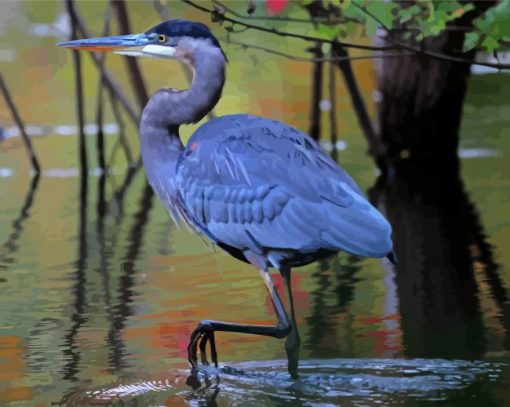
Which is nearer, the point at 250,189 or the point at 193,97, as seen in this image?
the point at 250,189

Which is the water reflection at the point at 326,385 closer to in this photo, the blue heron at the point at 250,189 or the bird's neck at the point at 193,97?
the blue heron at the point at 250,189

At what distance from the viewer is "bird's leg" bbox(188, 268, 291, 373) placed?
4.25 metres

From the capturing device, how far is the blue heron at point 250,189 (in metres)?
4.16

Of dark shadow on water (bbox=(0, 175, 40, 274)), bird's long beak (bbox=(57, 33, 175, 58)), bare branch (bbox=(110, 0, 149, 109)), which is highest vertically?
bird's long beak (bbox=(57, 33, 175, 58))

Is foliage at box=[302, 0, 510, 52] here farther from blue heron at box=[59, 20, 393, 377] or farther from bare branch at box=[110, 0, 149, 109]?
bare branch at box=[110, 0, 149, 109]

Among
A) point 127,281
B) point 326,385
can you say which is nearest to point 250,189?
point 326,385

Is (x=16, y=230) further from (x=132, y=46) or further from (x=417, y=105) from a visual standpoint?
(x=417, y=105)

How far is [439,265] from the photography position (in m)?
6.15

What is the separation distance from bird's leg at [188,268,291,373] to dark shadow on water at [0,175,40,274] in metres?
2.05

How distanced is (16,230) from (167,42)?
343 cm

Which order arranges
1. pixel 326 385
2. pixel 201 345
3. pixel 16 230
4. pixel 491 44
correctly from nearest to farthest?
pixel 326 385
pixel 201 345
pixel 491 44
pixel 16 230

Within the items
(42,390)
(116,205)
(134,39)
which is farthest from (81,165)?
(42,390)

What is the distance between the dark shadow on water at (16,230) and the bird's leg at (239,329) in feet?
6.72

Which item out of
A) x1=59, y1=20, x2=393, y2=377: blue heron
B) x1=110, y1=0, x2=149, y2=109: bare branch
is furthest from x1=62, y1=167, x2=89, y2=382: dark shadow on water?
x1=110, y1=0, x2=149, y2=109: bare branch
